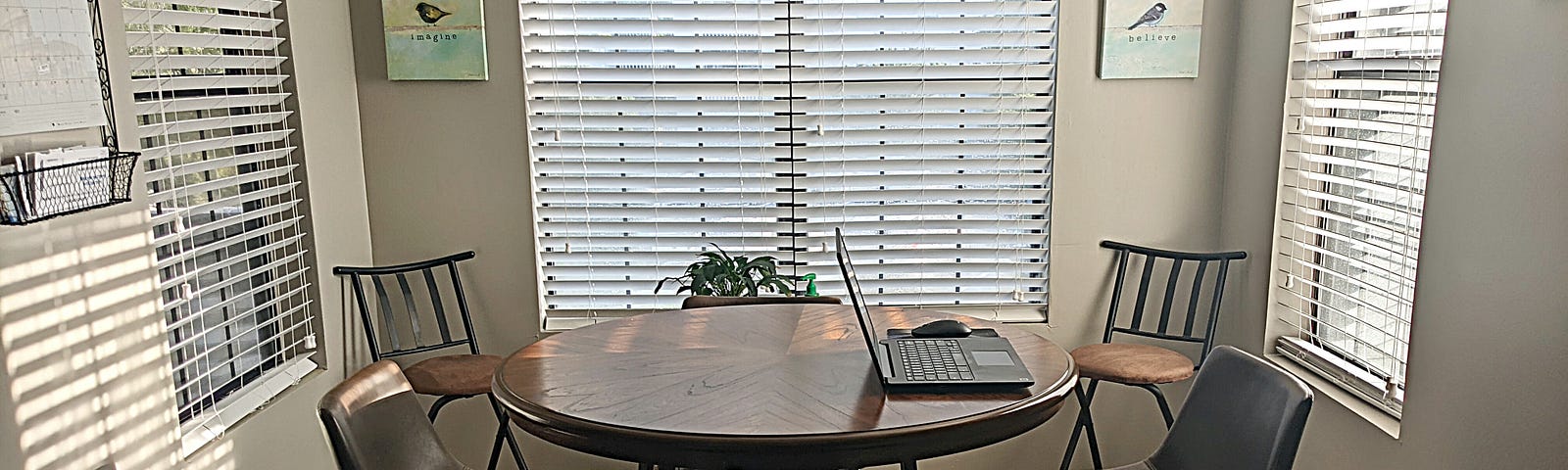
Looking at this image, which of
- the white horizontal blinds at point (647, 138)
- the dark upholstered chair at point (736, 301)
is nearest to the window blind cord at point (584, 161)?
the white horizontal blinds at point (647, 138)

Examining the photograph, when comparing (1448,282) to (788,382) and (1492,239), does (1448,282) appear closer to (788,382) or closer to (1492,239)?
(1492,239)

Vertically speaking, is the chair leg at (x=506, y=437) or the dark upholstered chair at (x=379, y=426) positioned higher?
the dark upholstered chair at (x=379, y=426)

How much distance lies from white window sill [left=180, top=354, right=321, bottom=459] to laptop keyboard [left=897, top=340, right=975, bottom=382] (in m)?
1.65

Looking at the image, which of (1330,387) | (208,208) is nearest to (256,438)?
(208,208)

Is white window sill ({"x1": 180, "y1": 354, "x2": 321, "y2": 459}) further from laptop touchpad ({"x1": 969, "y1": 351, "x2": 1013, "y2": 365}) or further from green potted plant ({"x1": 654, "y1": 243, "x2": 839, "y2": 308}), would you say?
laptop touchpad ({"x1": 969, "y1": 351, "x2": 1013, "y2": 365})

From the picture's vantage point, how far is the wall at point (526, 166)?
11.0 feet

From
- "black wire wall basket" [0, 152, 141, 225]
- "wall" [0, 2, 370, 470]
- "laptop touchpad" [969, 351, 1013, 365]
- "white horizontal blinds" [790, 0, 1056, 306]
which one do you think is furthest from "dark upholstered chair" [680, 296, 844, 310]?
"black wire wall basket" [0, 152, 141, 225]

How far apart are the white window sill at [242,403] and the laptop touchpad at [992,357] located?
1792 mm

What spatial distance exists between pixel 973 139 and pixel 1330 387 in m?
1.27

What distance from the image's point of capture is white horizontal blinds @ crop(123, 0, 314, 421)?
248cm

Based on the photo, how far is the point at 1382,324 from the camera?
2.73 meters

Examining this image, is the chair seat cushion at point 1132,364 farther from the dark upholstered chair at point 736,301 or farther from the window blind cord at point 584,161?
the window blind cord at point 584,161

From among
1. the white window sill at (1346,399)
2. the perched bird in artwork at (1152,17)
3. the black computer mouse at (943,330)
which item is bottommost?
the white window sill at (1346,399)

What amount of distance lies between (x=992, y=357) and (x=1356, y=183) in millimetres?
1237
